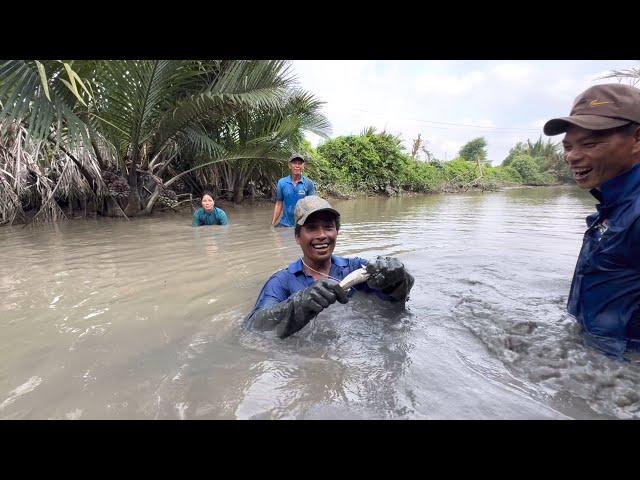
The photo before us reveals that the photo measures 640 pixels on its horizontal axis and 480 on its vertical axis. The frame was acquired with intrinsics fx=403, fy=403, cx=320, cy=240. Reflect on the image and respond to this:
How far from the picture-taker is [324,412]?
170 centimetres

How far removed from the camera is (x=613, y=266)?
6.61 feet

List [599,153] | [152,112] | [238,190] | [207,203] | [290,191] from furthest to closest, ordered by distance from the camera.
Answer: [238,190] → [152,112] → [207,203] → [290,191] → [599,153]

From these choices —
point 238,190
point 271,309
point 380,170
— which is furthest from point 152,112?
point 380,170

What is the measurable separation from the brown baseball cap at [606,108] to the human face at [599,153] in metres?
0.05

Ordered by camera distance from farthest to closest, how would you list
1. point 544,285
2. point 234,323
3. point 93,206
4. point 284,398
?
point 93,206 < point 544,285 < point 234,323 < point 284,398

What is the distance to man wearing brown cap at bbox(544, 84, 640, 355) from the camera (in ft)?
6.22

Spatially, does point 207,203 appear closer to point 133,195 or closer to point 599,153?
point 133,195

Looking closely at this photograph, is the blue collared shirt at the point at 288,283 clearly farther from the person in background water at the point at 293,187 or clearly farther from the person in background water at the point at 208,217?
the person in background water at the point at 208,217

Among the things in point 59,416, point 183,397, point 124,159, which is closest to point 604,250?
point 183,397

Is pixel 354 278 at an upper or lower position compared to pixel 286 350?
upper

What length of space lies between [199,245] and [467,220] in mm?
6290

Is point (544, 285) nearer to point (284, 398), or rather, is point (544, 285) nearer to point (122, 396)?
point (284, 398)

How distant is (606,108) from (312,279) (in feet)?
6.08

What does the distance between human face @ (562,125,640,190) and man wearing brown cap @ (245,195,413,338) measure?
1096 millimetres
